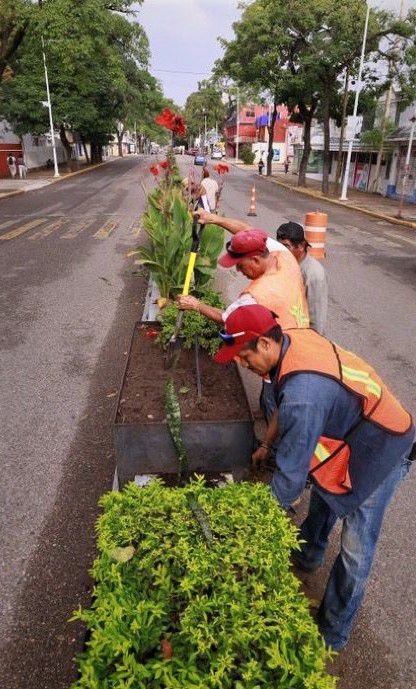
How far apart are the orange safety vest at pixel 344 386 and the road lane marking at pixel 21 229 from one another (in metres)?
12.6

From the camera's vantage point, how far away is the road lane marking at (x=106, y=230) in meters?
13.4

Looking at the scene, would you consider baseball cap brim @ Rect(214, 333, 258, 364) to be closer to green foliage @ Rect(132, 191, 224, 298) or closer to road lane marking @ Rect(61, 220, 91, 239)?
green foliage @ Rect(132, 191, 224, 298)

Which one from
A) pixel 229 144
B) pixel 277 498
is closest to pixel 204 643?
pixel 277 498

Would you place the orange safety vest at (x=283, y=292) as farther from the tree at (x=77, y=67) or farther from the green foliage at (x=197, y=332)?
the tree at (x=77, y=67)

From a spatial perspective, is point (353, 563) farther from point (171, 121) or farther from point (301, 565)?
point (171, 121)

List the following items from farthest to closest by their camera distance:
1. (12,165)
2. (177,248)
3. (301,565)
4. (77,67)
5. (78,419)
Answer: (12,165), (77,67), (177,248), (78,419), (301,565)

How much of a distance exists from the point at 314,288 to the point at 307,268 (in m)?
0.16

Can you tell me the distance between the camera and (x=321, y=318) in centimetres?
387

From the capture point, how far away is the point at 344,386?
190 cm

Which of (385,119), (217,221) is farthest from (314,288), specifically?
(385,119)

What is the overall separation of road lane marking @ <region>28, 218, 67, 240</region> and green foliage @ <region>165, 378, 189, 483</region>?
11.4 meters

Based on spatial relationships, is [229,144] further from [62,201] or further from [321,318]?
[321,318]

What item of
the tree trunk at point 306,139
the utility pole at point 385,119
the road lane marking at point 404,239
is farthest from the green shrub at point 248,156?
the road lane marking at point 404,239

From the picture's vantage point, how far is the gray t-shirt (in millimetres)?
3711
